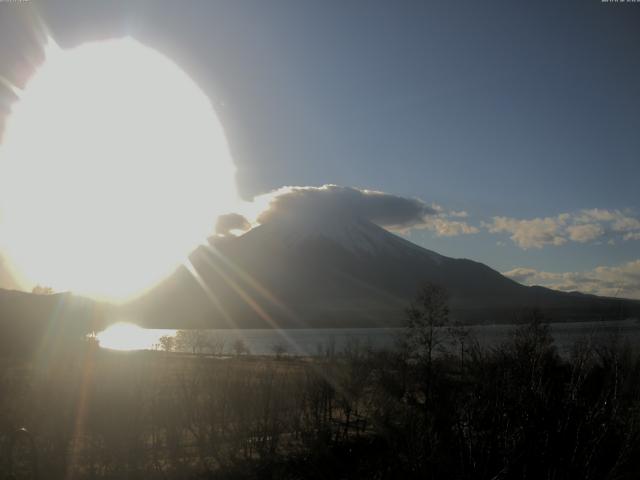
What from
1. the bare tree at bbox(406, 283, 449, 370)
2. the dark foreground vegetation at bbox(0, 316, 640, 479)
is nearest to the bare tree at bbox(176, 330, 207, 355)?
the bare tree at bbox(406, 283, 449, 370)

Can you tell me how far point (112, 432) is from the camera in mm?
16109

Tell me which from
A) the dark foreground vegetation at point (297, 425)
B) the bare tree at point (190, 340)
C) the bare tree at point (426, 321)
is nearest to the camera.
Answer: the dark foreground vegetation at point (297, 425)

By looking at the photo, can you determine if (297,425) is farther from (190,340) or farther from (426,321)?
(190,340)

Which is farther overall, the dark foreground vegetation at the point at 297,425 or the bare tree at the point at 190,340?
the bare tree at the point at 190,340

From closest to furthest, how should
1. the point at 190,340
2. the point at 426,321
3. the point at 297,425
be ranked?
the point at 297,425 < the point at 426,321 < the point at 190,340

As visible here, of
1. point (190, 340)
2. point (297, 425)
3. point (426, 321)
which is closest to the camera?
point (297, 425)

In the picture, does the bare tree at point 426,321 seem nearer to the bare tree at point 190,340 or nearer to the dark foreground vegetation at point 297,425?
the dark foreground vegetation at point 297,425

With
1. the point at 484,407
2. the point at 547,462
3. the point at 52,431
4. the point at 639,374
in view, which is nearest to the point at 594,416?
the point at 547,462

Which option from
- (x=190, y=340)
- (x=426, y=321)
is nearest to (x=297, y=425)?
(x=426, y=321)

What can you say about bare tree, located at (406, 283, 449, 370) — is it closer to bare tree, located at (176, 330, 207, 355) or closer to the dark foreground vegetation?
the dark foreground vegetation

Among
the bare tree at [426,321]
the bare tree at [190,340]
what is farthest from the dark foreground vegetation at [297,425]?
the bare tree at [190,340]

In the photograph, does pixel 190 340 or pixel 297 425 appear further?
A: pixel 190 340

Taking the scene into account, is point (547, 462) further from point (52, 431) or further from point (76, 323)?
point (76, 323)

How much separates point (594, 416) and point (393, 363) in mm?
39372
